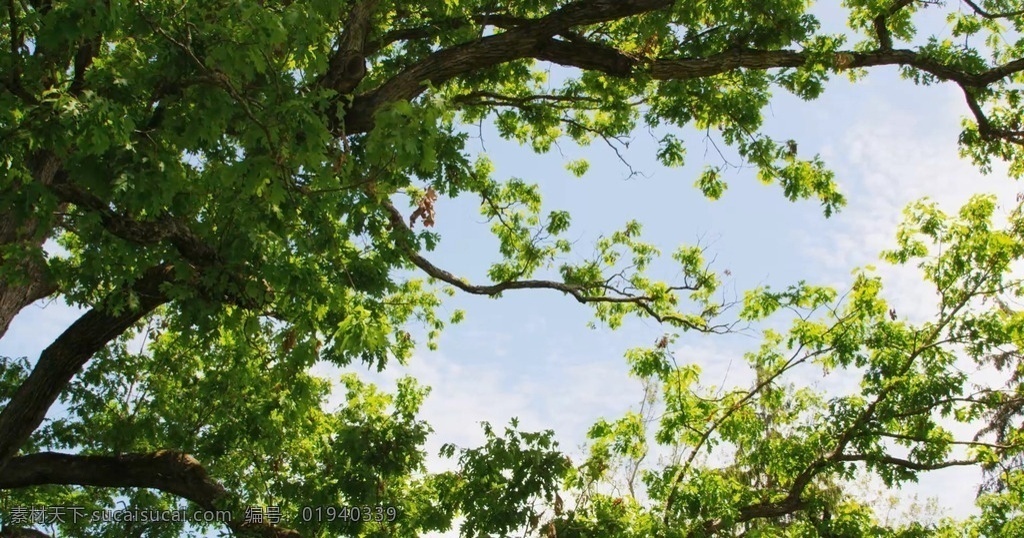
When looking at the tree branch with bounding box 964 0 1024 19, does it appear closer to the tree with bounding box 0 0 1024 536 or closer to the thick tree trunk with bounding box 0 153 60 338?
the tree with bounding box 0 0 1024 536

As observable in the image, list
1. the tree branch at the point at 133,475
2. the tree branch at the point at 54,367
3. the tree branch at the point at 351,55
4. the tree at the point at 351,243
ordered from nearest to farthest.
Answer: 1. the tree at the point at 351,243
2. the tree branch at the point at 54,367
3. the tree branch at the point at 351,55
4. the tree branch at the point at 133,475

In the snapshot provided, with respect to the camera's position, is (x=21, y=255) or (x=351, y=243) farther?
(x=351, y=243)

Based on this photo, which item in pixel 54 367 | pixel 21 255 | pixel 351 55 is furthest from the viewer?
pixel 351 55

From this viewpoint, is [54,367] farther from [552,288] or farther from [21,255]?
[552,288]

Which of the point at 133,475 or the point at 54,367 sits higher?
the point at 54,367

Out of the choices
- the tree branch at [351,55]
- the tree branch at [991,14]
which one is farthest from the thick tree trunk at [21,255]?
the tree branch at [991,14]

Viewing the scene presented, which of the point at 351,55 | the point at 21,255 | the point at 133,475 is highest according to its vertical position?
the point at 351,55

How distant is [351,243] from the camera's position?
8.27m

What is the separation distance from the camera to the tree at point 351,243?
527 cm

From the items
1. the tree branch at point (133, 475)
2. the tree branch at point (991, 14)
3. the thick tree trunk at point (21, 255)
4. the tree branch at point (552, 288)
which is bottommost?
the tree branch at point (133, 475)

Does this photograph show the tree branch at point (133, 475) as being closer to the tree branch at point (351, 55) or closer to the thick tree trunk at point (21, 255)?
the thick tree trunk at point (21, 255)

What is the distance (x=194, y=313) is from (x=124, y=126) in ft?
5.53

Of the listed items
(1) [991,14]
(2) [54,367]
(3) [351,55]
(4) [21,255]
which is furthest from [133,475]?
(1) [991,14]

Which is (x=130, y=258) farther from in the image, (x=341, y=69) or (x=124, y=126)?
(x=341, y=69)
